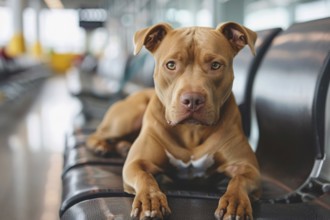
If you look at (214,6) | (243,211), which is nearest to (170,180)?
(243,211)

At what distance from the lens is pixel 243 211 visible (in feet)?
4.19

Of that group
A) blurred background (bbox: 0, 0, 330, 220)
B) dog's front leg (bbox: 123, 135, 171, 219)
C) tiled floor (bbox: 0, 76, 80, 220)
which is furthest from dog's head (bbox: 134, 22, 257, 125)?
tiled floor (bbox: 0, 76, 80, 220)

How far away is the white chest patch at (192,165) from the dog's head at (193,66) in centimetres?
18

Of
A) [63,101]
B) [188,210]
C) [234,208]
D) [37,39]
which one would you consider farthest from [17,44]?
[234,208]

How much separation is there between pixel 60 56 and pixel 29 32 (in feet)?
9.94

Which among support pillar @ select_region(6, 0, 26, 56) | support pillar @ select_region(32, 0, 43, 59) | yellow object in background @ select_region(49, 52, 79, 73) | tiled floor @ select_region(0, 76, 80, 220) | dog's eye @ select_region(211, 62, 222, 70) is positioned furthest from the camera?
yellow object in background @ select_region(49, 52, 79, 73)

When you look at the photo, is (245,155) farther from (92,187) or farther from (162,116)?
(92,187)

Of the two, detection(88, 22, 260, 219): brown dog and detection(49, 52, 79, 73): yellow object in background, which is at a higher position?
detection(88, 22, 260, 219): brown dog

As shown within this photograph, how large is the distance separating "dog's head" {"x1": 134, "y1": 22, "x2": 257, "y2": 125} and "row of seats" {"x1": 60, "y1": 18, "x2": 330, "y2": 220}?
252 mm

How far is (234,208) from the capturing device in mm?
1285

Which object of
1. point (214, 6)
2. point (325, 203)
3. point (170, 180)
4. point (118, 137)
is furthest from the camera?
point (214, 6)

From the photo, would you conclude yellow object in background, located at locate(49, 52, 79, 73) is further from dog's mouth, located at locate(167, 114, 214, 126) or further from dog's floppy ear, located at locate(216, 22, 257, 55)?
dog's mouth, located at locate(167, 114, 214, 126)

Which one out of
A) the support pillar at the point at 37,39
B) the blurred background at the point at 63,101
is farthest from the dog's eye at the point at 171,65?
the support pillar at the point at 37,39

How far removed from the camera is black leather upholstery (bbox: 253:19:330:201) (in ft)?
5.42
